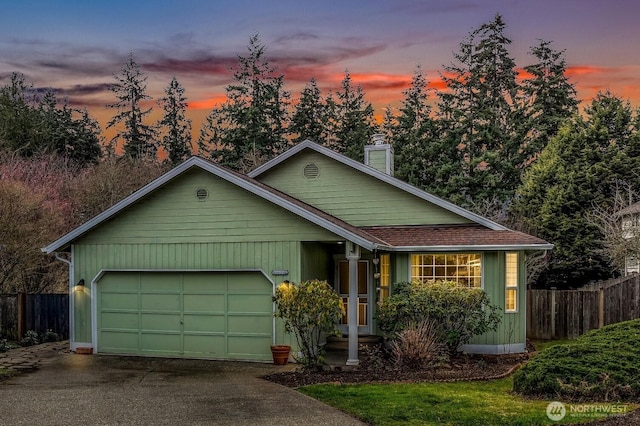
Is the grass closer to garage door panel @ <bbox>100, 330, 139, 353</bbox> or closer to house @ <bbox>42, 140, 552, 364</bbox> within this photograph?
house @ <bbox>42, 140, 552, 364</bbox>

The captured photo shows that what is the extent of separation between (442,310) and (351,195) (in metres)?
5.24

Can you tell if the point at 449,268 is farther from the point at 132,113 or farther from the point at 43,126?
the point at 132,113

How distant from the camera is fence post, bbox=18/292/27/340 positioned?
1747 cm

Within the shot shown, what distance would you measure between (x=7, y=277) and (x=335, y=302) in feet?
42.8

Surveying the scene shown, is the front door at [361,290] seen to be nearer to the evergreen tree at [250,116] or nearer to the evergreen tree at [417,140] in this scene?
the evergreen tree at [417,140]

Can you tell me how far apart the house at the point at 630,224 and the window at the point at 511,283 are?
8994 millimetres

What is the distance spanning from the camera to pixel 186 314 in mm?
14688

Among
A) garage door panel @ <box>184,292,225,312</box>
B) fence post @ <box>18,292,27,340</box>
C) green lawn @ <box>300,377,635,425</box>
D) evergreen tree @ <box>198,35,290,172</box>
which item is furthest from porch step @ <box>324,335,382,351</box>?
evergreen tree @ <box>198,35,290,172</box>

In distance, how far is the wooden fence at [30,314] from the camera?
17547 millimetres

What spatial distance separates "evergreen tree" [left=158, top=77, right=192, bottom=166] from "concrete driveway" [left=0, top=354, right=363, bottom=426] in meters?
33.1

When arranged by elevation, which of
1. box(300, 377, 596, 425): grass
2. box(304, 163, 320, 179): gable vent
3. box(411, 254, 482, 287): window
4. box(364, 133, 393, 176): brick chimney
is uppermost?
box(364, 133, 393, 176): brick chimney

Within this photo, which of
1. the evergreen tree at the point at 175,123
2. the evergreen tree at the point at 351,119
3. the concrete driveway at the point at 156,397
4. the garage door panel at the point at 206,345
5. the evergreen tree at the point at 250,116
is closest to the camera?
the concrete driveway at the point at 156,397

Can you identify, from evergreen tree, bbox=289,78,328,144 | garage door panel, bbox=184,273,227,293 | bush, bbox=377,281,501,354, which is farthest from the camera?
evergreen tree, bbox=289,78,328,144

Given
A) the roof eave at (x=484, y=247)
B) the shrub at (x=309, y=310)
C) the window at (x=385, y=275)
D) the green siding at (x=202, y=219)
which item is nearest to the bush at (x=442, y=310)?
the roof eave at (x=484, y=247)
